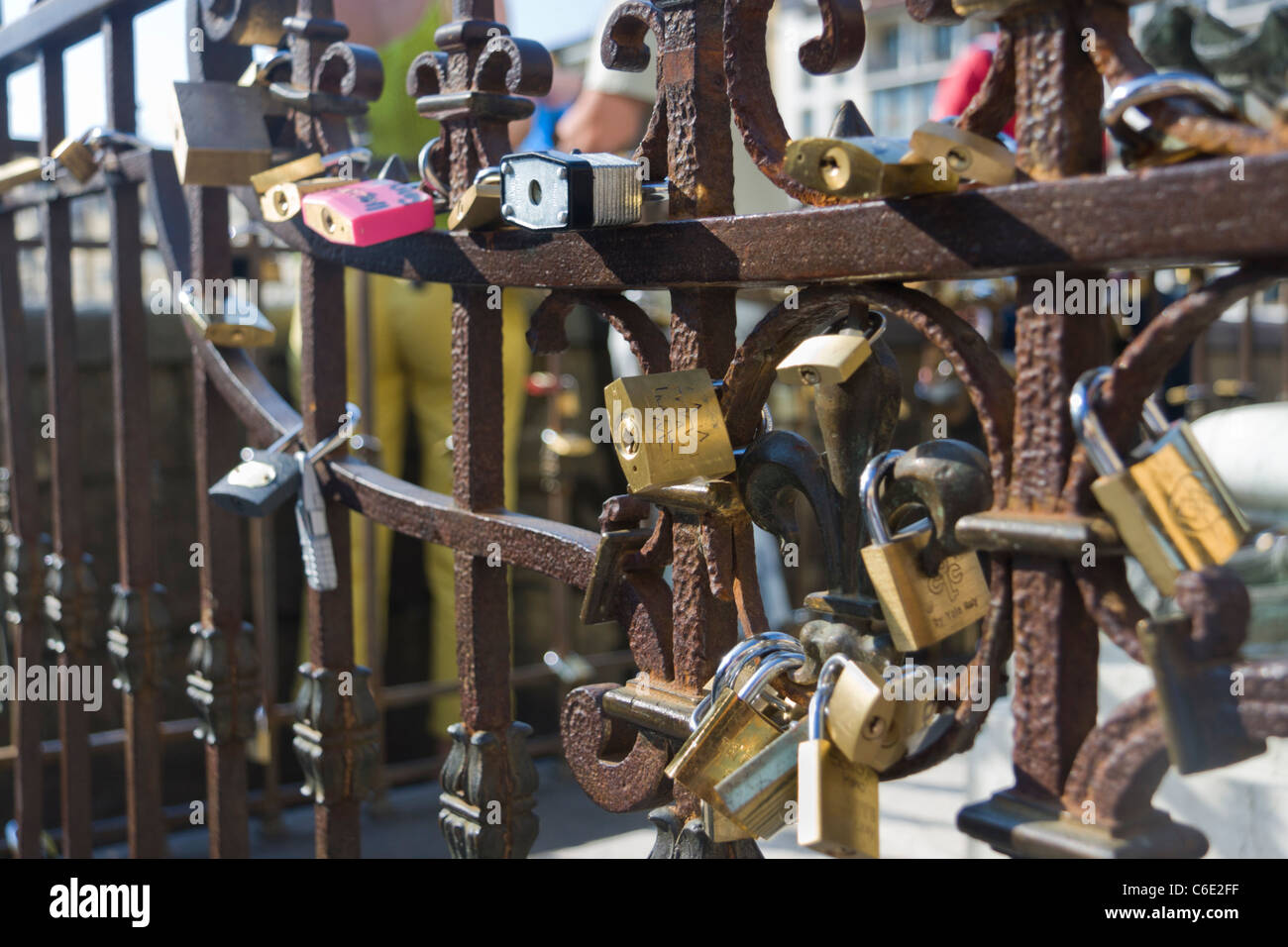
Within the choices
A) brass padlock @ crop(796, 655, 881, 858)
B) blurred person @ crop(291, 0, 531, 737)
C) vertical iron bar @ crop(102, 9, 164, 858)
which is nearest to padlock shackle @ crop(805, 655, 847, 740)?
brass padlock @ crop(796, 655, 881, 858)

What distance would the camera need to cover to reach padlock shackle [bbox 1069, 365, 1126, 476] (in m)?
0.68

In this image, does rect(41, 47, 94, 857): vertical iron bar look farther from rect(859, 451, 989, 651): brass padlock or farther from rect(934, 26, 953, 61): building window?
rect(934, 26, 953, 61): building window

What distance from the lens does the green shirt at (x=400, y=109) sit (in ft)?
11.4

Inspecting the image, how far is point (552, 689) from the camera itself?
4699 mm

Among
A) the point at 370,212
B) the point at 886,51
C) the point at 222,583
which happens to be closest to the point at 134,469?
the point at 222,583

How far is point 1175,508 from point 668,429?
0.37 metres

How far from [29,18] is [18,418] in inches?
29.4

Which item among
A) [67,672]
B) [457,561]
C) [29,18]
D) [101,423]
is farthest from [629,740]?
[101,423]

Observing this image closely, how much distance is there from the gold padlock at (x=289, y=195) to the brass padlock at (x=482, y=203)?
219 millimetres

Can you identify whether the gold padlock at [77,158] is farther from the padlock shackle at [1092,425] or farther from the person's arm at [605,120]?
the padlock shackle at [1092,425]

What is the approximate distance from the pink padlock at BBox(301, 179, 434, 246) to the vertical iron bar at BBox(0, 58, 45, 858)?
58.3 inches

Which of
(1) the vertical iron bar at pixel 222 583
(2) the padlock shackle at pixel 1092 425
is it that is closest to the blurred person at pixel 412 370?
(1) the vertical iron bar at pixel 222 583

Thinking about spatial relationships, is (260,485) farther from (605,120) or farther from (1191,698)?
(605,120)
